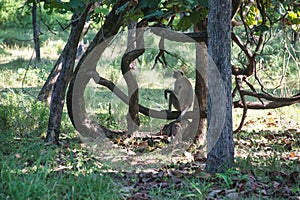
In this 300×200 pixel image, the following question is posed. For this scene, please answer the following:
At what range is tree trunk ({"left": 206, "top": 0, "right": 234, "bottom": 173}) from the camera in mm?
4043

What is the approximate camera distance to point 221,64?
13.4 feet

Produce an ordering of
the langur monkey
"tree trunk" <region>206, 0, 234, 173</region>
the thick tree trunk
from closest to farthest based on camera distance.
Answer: "tree trunk" <region>206, 0, 234, 173</region>
the thick tree trunk
the langur monkey

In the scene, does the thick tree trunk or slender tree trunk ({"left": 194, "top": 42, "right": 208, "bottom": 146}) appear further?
slender tree trunk ({"left": 194, "top": 42, "right": 208, "bottom": 146})

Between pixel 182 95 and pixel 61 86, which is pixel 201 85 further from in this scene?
pixel 61 86

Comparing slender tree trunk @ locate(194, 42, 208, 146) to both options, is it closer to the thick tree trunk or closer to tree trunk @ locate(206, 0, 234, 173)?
the thick tree trunk

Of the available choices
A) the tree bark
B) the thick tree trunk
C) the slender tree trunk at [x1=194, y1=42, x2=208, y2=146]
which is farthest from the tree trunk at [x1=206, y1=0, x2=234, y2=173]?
the thick tree trunk

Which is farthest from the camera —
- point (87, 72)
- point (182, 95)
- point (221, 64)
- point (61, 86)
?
point (182, 95)

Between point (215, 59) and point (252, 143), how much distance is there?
2254 mm

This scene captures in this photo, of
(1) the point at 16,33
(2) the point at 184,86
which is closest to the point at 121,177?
(2) the point at 184,86

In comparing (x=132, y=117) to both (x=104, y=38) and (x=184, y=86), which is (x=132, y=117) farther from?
(x=104, y=38)

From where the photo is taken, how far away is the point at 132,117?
6.38 m

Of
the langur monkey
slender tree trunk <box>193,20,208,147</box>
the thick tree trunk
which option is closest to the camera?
the thick tree trunk

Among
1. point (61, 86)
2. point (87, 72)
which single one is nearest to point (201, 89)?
point (87, 72)

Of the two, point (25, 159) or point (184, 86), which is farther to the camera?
point (184, 86)
